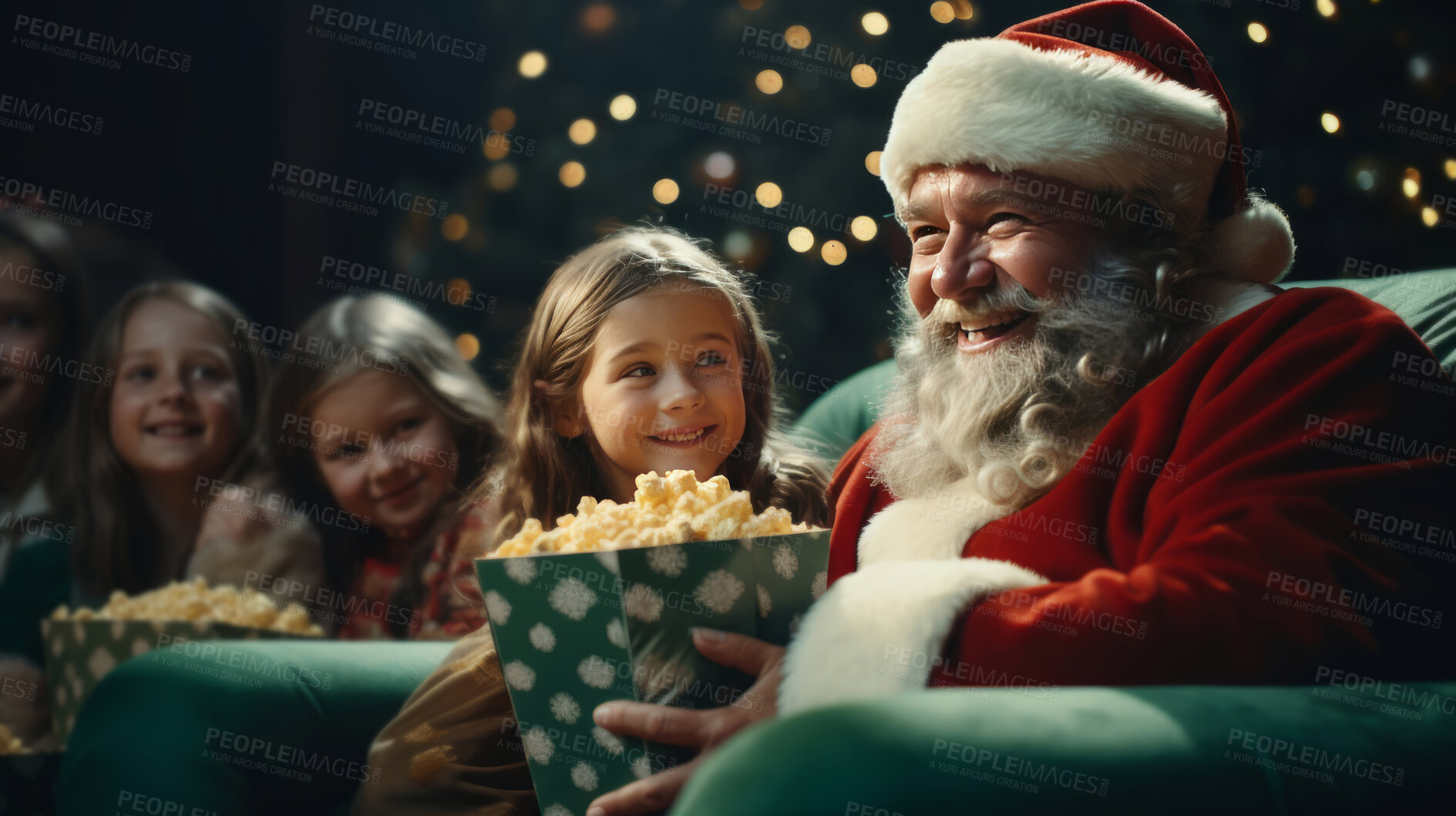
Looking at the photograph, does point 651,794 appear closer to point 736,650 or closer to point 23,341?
point 736,650

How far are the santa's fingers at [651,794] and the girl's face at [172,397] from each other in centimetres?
171

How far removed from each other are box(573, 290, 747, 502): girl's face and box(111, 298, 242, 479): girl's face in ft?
4.19

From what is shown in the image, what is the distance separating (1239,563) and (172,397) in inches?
83.7

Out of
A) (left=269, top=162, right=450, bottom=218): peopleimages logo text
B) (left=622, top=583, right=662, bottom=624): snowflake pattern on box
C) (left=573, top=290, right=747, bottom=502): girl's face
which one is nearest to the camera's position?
(left=622, top=583, right=662, bottom=624): snowflake pattern on box

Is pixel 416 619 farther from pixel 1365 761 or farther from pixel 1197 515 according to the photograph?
pixel 1365 761

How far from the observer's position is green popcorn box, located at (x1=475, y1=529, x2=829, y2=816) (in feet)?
2.79

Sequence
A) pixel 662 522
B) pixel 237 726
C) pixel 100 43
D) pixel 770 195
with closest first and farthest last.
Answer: pixel 662 522 < pixel 237 726 < pixel 770 195 < pixel 100 43

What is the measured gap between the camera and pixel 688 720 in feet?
2.84

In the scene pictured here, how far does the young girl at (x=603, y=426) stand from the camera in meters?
1.19

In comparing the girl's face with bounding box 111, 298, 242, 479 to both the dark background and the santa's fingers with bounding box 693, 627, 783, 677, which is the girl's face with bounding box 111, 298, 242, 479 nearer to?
the dark background

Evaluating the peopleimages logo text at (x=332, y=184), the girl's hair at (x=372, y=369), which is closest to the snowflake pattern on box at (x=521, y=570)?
the girl's hair at (x=372, y=369)

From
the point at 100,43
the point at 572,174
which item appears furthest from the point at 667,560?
the point at 100,43

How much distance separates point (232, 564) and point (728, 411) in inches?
54.1

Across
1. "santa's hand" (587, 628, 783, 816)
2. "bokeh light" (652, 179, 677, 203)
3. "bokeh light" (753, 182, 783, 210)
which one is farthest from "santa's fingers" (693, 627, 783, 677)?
"bokeh light" (652, 179, 677, 203)
